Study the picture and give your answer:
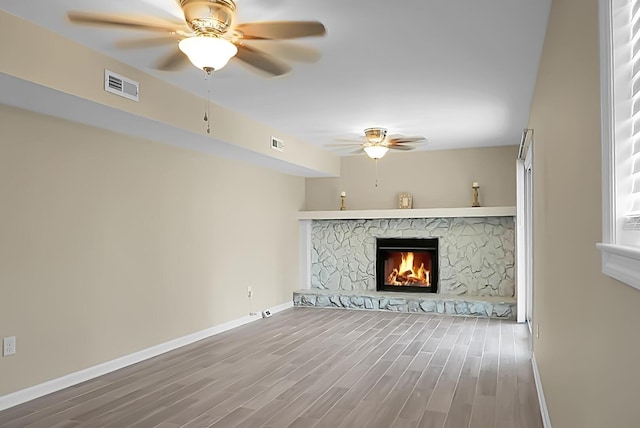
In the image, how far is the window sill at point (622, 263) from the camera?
3.29 ft

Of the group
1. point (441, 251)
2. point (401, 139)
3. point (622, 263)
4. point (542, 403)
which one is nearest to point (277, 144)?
point (401, 139)

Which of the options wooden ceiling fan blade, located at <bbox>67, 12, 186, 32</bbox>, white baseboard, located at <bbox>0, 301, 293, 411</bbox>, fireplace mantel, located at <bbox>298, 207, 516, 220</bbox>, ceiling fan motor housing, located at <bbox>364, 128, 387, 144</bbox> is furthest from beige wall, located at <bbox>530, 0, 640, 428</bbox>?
fireplace mantel, located at <bbox>298, 207, 516, 220</bbox>

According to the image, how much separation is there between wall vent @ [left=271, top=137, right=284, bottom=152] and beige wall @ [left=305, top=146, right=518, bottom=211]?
2295mm

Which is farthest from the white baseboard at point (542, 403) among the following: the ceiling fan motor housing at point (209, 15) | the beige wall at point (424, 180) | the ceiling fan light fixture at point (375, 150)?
the beige wall at point (424, 180)

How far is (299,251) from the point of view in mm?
8391

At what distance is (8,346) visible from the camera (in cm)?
355

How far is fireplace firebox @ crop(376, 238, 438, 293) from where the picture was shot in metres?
7.82

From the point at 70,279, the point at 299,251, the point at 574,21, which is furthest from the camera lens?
the point at 299,251

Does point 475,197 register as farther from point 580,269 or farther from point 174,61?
point 580,269

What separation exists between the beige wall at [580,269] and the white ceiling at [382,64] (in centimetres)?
56

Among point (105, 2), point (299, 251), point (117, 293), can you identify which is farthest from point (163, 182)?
point (299, 251)

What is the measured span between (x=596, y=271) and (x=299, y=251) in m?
7.01

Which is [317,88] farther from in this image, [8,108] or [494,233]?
[494,233]

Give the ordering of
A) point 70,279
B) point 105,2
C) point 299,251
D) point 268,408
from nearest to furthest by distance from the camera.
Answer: point 105,2 → point 268,408 → point 70,279 → point 299,251
